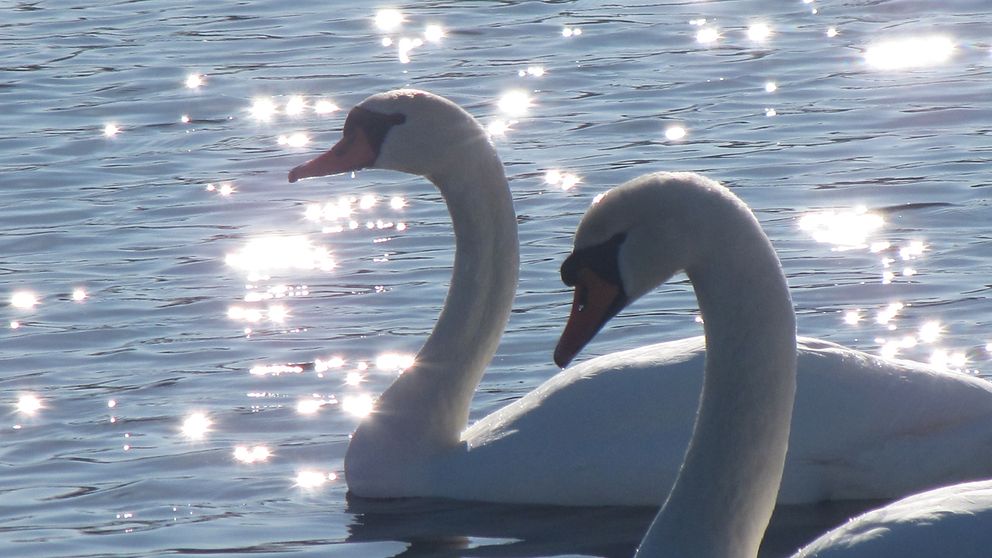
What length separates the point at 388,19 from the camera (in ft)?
56.3

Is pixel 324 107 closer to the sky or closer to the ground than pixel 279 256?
closer to the sky

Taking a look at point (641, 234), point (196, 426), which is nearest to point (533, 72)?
point (196, 426)

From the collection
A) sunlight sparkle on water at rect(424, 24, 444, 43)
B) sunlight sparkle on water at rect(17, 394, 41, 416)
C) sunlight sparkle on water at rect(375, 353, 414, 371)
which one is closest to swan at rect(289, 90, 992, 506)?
sunlight sparkle on water at rect(375, 353, 414, 371)

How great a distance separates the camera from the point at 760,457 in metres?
4.42

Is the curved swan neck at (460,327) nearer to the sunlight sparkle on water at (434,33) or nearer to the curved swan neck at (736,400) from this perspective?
the curved swan neck at (736,400)

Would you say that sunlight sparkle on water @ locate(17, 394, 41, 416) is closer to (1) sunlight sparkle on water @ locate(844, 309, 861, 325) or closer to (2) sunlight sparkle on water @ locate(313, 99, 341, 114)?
(1) sunlight sparkle on water @ locate(844, 309, 861, 325)

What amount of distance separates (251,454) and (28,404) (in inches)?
43.5

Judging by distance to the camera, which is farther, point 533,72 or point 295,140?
point 533,72

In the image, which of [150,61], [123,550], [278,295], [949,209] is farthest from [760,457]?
[150,61]

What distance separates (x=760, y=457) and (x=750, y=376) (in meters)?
0.19

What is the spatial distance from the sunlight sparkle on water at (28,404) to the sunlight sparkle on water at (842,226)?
387cm

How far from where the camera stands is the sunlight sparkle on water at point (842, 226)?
10.0 meters

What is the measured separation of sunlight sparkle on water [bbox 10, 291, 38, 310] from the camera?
9.52m

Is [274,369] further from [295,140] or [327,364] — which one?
[295,140]
